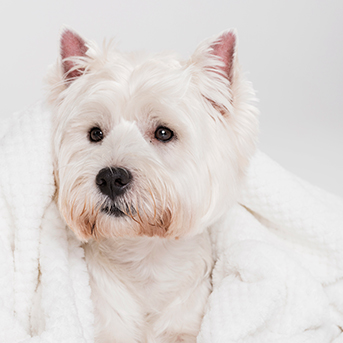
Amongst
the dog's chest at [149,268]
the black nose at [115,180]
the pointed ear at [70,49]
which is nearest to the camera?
the black nose at [115,180]

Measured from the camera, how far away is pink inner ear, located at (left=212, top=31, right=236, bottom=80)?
78.1 inches

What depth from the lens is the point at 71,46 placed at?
2.10 meters

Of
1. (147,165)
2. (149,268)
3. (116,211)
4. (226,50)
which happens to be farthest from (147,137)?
(149,268)

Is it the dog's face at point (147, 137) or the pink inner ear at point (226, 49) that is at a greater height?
the pink inner ear at point (226, 49)

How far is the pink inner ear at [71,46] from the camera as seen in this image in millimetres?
2086

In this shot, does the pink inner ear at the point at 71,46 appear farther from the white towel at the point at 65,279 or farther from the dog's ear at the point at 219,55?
the dog's ear at the point at 219,55

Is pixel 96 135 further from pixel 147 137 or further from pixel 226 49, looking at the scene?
pixel 226 49

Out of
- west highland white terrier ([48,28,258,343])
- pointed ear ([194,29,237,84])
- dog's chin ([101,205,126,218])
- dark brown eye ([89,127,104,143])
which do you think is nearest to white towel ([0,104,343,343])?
west highland white terrier ([48,28,258,343])

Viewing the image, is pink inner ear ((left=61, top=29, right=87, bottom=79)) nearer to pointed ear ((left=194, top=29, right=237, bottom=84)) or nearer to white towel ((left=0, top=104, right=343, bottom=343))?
white towel ((left=0, top=104, right=343, bottom=343))

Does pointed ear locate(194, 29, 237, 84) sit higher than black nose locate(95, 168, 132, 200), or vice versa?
pointed ear locate(194, 29, 237, 84)

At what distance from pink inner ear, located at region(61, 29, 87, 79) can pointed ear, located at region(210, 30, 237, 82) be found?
52cm

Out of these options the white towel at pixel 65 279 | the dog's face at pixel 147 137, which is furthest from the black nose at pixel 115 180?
the white towel at pixel 65 279

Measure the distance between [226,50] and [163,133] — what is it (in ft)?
1.31

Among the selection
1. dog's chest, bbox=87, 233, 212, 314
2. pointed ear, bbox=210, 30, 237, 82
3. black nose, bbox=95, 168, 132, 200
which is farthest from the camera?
dog's chest, bbox=87, 233, 212, 314
